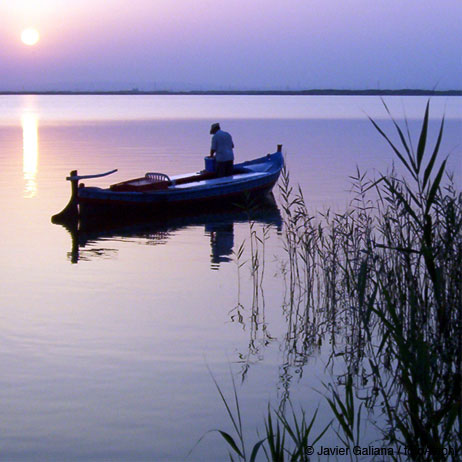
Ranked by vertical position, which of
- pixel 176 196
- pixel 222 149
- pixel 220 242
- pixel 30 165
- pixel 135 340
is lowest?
pixel 135 340

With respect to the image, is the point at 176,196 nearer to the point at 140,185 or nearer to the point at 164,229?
the point at 140,185

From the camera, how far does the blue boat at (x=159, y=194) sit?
16484mm

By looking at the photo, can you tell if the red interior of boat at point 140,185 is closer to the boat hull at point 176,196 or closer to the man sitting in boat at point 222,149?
the boat hull at point 176,196

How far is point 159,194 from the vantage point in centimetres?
1706

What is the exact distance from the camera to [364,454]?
19.8ft

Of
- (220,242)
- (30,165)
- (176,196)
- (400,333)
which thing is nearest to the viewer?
(400,333)

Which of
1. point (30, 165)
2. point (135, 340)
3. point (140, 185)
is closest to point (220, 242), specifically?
point (140, 185)

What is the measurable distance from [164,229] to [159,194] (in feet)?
2.85

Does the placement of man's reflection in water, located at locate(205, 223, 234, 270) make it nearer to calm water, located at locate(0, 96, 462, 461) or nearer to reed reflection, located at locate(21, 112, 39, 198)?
calm water, located at locate(0, 96, 462, 461)

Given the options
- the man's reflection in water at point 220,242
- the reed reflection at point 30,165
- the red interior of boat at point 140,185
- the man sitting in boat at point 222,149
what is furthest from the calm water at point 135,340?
the reed reflection at point 30,165

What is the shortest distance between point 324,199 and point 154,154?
15.3 meters

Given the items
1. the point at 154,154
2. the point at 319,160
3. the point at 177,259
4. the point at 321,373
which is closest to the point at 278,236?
the point at 177,259

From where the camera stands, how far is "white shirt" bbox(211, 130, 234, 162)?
59.9ft

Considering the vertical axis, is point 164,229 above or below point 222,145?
below
